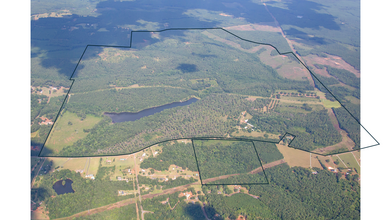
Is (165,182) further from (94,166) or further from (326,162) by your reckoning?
(326,162)

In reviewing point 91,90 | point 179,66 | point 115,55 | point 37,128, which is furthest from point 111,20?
A: point 37,128

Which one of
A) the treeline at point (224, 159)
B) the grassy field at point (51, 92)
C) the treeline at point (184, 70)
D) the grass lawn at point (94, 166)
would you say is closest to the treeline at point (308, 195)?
the treeline at point (224, 159)

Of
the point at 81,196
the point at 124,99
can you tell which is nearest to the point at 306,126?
the point at 81,196

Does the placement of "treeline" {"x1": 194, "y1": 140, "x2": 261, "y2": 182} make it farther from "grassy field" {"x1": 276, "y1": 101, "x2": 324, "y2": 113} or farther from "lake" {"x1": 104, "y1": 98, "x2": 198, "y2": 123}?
"lake" {"x1": 104, "y1": 98, "x2": 198, "y2": 123}

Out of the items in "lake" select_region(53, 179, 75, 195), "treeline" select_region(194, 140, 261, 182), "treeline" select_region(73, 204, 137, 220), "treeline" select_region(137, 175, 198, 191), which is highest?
"treeline" select_region(194, 140, 261, 182)

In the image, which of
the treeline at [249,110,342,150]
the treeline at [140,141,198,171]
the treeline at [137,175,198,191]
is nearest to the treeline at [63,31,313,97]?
the treeline at [249,110,342,150]

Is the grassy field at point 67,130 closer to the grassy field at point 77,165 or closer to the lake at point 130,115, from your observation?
the grassy field at point 77,165

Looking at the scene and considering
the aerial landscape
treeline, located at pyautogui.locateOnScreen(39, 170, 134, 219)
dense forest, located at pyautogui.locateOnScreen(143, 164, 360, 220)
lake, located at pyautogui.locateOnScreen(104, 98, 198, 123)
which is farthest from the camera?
lake, located at pyautogui.locateOnScreen(104, 98, 198, 123)
